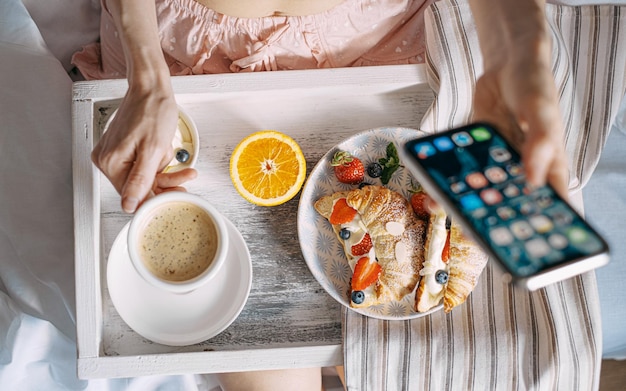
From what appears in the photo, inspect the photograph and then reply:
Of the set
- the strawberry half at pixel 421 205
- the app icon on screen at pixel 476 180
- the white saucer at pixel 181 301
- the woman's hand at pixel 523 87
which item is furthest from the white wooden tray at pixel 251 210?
the app icon on screen at pixel 476 180

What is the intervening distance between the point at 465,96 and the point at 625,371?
3.29ft

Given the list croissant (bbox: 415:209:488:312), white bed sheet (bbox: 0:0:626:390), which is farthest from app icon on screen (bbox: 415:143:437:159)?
white bed sheet (bbox: 0:0:626:390)

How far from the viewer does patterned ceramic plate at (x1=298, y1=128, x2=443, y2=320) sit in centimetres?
92

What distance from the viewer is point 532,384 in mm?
901

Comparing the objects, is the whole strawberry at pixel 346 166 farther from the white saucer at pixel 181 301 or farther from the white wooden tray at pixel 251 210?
the white saucer at pixel 181 301

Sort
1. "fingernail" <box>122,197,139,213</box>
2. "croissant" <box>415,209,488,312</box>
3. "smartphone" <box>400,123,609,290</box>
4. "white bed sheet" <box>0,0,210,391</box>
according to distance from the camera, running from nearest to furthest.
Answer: "smartphone" <box>400,123,609,290</box>, "fingernail" <box>122,197,139,213</box>, "croissant" <box>415,209,488,312</box>, "white bed sheet" <box>0,0,210,391</box>

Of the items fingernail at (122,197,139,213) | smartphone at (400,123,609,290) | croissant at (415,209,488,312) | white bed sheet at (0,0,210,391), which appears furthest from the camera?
white bed sheet at (0,0,210,391)

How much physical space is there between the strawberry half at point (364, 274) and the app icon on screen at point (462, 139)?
319 mm

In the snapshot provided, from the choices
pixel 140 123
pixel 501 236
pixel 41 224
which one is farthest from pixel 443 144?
pixel 41 224

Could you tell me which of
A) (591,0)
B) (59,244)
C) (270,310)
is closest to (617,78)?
(591,0)

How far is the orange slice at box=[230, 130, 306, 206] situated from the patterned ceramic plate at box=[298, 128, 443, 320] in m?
0.03

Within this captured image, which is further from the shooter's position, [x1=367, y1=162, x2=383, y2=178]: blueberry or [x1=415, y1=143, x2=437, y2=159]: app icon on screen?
[x1=367, y1=162, x2=383, y2=178]: blueberry

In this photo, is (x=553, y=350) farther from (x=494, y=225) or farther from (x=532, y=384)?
(x=494, y=225)

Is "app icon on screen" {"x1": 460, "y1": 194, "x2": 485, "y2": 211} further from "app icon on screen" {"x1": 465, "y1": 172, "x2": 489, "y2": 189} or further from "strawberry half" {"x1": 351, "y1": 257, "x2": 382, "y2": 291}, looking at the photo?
"strawberry half" {"x1": 351, "y1": 257, "x2": 382, "y2": 291}
